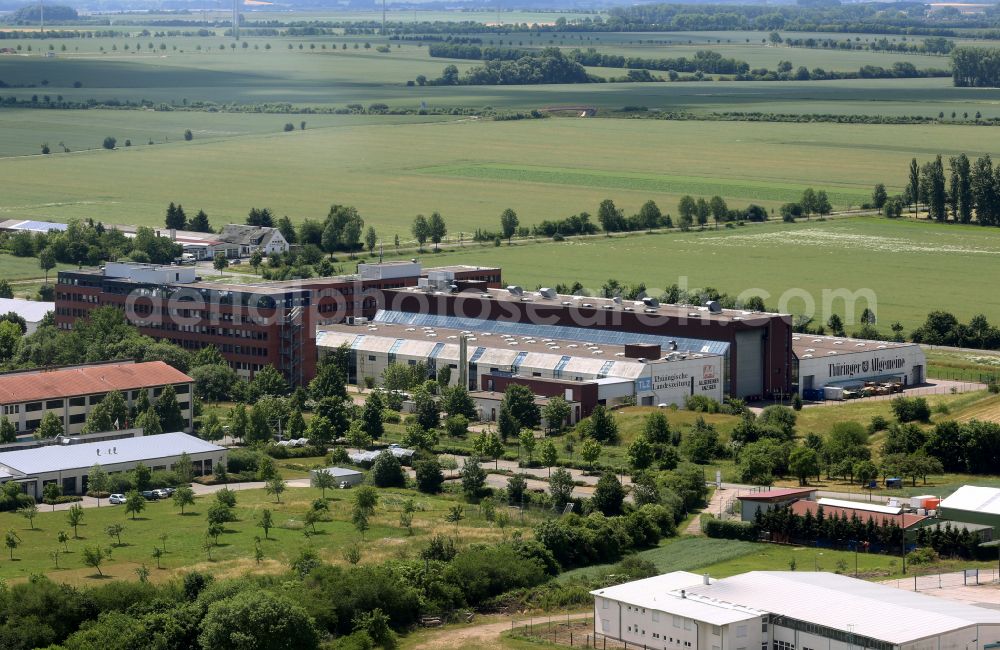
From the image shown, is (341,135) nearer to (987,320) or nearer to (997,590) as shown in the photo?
(987,320)

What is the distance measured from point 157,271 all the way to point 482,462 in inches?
728

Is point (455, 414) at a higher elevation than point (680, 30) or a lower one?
lower

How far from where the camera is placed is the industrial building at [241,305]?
177 feet

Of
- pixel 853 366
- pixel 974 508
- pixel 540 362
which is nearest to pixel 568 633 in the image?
pixel 974 508

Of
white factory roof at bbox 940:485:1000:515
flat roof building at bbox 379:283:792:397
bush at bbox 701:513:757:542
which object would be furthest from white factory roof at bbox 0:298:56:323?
white factory roof at bbox 940:485:1000:515

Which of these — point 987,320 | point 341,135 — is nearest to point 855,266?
point 987,320

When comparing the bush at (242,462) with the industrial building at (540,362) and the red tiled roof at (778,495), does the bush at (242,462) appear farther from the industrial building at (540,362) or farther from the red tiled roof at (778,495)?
the red tiled roof at (778,495)

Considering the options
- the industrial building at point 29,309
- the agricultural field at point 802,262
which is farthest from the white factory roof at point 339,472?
the agricultural field at point 802,262

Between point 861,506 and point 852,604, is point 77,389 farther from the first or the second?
point 852,604

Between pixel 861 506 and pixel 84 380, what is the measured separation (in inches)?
815

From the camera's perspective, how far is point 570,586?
108 ft

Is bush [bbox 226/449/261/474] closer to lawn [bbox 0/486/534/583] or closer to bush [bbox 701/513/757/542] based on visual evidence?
lawn [bbox 0/486/534/583]

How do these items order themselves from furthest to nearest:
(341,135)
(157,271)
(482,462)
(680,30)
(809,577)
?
(680,30)
(341,135)
(157,271)
(482,462)
(809,577)

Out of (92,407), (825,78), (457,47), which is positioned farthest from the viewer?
(457,47)
